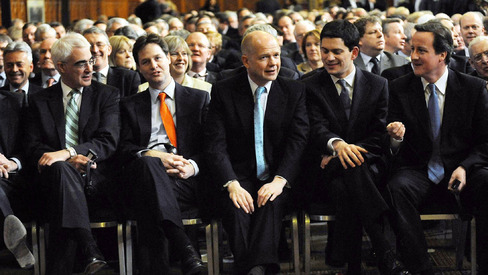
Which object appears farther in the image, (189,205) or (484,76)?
(484,76)

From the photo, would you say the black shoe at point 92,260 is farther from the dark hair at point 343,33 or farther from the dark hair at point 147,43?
the dark hair at point 343,33

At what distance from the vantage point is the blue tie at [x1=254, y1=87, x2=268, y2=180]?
4453mm

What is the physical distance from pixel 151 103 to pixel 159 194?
0.72 meters

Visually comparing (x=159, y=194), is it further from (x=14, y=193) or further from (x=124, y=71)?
(x=124, y=71)

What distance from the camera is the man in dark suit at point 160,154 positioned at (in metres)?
4.23

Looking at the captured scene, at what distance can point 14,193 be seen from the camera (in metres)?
4.51

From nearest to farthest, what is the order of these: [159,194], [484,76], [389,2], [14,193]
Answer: [159,194]
[14,193]
[484,76]
[389,2]

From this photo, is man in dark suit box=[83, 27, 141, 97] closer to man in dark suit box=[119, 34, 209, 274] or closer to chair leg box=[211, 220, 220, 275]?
man in dark suit box=[119, 34, 209, 274]

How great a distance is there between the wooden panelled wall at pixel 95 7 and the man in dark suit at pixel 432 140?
13599mm

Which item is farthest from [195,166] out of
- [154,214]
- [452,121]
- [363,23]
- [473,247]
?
[363,23]

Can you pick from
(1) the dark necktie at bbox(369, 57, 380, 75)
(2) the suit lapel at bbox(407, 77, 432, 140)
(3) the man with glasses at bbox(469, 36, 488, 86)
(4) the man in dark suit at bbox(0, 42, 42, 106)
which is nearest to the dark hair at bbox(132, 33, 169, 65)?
(4) the man in dark suit at bbox(0, 42, 42, 106)

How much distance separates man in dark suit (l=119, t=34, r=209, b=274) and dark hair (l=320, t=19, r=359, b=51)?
0.80 m

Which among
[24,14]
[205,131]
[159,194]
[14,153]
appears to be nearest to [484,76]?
[205,131]

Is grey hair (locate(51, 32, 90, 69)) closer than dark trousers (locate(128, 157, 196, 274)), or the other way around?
dark trousers (locate(128, 157, 196, 274))
